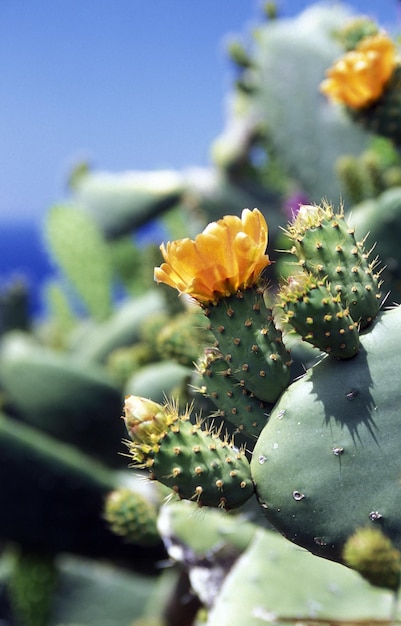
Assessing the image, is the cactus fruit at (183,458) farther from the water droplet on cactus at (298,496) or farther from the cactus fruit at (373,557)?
the cactus fruit at (373,557)

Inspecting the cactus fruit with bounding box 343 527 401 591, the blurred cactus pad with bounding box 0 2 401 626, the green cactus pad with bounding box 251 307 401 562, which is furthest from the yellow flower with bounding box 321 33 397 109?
the cactus fruit with bounding box 343 527 401 591

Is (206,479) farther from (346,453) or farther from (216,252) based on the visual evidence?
(216,252)

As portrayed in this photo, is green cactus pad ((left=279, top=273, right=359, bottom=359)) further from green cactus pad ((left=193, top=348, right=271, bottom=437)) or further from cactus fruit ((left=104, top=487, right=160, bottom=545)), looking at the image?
cactus fruit ((left=104, top=487, right=160, bottom=545))

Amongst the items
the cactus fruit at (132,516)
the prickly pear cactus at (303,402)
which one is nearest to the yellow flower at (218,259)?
the prickly pear cactus at (303,402)

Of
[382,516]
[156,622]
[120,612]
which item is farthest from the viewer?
[120,612]

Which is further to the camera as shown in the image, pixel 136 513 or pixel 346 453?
pixel 136 513

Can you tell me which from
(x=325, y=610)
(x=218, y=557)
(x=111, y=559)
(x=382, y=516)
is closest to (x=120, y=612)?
(x=111, y=559)

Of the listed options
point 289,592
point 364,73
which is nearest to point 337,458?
point 289,592
